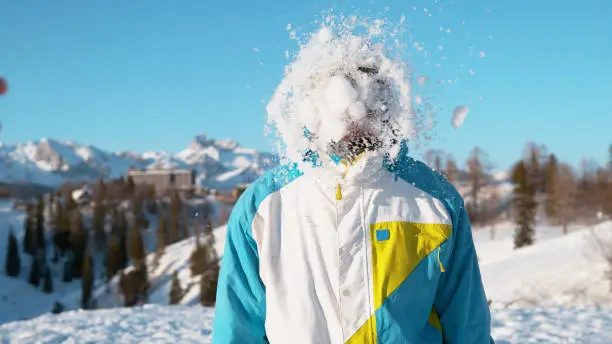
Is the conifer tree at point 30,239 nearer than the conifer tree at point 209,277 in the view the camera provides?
No

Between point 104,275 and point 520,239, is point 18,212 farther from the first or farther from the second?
point 520,239

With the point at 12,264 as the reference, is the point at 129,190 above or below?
above

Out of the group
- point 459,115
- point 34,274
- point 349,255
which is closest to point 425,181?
point 459,115

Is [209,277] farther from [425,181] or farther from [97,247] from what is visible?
[425,181]

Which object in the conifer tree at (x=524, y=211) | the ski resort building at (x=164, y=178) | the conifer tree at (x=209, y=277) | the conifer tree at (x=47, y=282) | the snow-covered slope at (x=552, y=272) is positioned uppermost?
the ski resort building at (x=164, y=178)

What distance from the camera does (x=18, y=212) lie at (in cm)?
13450

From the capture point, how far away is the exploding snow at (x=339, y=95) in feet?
5.43

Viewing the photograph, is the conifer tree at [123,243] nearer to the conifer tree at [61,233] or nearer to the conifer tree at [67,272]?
the conifer tree at [61,233]

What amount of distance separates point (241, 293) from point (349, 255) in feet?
1.38

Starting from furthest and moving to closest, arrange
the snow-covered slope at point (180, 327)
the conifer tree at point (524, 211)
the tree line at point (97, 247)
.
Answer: the tree line at point (97, 247), the conifer tree at point (524, 211), the snow-covered slope at point (180, 327)

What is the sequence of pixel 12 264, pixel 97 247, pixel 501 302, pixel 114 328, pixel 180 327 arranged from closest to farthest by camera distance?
pixel 114 328 < pixel 180 327 < pixel 501 302 < pixel 12 264 < pixel 97 247

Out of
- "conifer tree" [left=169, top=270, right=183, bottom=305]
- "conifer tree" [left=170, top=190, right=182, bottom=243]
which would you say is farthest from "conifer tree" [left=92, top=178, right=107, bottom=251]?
"conifer tree" [left=169, top=270, right=183, bottom=305]

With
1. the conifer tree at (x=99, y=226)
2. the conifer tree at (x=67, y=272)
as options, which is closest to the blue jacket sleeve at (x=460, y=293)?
the conifer tree at (x=67, y=272)

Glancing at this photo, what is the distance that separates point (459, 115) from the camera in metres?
1.80
